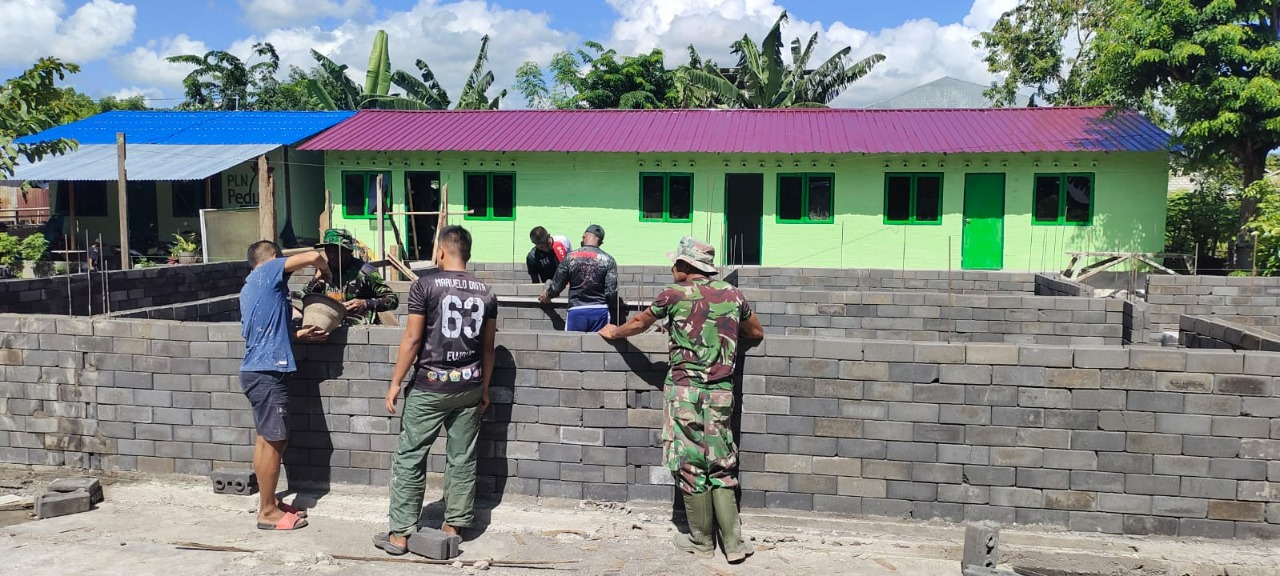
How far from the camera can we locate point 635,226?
65.6 ft

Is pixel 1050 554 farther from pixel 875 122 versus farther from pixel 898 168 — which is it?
pixel 875 122

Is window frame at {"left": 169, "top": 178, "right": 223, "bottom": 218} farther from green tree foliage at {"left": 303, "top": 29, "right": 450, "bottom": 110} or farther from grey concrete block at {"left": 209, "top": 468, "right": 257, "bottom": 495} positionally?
grey concrete block at {"left": 209, "top": 468, "right": 257, "bottom": 495}

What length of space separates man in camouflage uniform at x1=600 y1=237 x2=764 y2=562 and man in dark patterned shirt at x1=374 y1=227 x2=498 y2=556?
3.05 ft

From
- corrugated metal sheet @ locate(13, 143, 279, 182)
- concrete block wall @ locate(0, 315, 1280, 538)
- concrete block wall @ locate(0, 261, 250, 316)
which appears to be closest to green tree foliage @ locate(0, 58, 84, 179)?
concrete block wall @ locate(0, 261, 250, 316)

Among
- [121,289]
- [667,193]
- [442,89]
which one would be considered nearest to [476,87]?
[442,89]

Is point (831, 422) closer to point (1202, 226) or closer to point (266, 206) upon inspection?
point (266, 206)

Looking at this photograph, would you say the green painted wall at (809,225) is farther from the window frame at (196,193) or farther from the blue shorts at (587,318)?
the blue shorts at (587,318)

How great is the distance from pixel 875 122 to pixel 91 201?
1889cm

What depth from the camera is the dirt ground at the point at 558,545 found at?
4773 millimetres

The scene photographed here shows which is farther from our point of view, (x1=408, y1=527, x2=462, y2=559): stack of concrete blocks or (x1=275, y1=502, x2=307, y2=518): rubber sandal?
(x1=275, y1=502, x2=307, y2=518): rubber sandal

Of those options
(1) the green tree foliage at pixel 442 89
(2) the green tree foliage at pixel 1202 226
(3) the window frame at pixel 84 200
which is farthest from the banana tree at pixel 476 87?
(2) the green tree foliage at pixel 1202 226

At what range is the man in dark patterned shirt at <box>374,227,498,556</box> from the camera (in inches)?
191

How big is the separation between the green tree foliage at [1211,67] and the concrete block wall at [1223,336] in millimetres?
9954

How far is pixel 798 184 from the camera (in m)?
19.6
